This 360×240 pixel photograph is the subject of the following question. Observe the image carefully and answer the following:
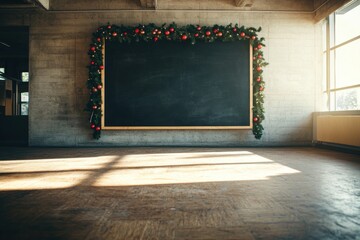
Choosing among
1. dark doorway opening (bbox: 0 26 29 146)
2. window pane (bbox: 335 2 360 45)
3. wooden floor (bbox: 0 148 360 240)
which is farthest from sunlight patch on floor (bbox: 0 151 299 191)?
dark doorway opening (bbox: 0 26 29 146)

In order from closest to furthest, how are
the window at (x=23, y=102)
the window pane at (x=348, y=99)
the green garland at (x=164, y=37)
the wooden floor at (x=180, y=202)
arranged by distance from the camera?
the wooden floor at (x=180, y=202)
the window pane at (x=348, y=99)
the green garland at (x=164, y=37)
the window at (x=23, y=102)

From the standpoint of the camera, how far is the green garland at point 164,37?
629 centimetres

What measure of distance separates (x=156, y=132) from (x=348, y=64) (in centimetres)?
467

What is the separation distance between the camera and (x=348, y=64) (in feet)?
19.3

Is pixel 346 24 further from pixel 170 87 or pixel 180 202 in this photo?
pixel 180 202

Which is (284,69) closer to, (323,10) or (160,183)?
(323,10)

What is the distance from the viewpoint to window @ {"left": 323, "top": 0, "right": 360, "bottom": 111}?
18.4 feet

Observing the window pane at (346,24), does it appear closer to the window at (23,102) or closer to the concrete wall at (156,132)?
the concrete wall at (156,132)

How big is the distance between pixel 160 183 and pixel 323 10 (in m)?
6.10

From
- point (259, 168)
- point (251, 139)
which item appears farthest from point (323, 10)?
point (259, 168)

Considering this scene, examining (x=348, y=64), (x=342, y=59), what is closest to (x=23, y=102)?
→ (x=342, y=59)

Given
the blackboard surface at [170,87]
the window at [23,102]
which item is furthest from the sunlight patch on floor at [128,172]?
the window at [23,102]

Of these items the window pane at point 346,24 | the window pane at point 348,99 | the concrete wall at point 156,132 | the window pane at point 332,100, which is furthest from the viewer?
the concrete wall at point 156,132

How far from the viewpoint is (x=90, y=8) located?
671 centimetres
